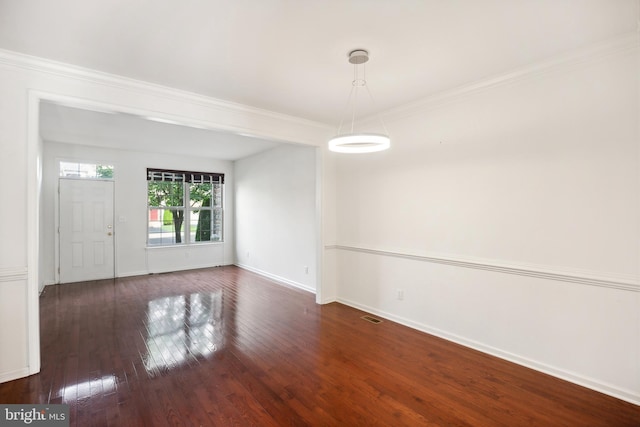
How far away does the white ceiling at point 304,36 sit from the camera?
6.34 ft

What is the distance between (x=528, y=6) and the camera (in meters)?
1.92

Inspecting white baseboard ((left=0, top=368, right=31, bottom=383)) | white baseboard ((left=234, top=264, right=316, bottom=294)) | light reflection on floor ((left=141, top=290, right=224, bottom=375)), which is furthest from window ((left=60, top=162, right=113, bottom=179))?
white baseboard ((left=0, top=368, right=31, bottom=383))

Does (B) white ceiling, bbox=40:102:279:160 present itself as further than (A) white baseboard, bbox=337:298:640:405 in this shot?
Yes

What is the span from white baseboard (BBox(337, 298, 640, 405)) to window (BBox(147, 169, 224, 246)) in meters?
5.22

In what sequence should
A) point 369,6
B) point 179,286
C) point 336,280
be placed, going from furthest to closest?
point 179,286 → point 336,280 → point 369,6

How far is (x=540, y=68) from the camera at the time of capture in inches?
104

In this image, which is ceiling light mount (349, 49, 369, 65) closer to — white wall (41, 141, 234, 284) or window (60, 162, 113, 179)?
white wall (41, 141, 234, 284)

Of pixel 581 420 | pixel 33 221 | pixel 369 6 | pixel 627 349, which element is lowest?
pixel 581 420

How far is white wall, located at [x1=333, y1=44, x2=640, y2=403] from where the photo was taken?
232 centimetres

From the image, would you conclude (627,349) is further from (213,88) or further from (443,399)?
(213,88)

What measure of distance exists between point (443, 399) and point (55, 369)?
328 centimetres

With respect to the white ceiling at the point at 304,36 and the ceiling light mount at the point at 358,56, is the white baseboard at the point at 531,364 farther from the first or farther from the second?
the ceiling light mount at the point at 358,56

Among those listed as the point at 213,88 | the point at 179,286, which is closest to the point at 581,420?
the point at 213,88

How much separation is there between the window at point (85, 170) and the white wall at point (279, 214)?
2.70m
